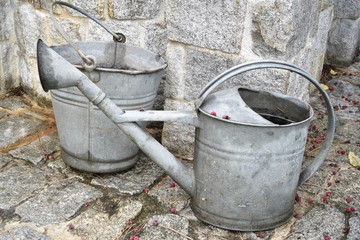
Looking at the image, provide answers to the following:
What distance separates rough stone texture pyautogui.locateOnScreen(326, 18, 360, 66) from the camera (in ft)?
14.4

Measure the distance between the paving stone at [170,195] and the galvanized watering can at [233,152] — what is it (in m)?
0.14

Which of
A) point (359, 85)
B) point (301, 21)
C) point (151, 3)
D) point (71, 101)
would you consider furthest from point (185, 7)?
point (359, 85)

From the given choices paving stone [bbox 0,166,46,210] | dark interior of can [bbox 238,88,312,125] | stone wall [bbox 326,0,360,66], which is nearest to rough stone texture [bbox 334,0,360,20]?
stone wall [bbox 326,0,360,66]

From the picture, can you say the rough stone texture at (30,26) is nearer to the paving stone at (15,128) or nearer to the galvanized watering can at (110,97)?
the paving stone at (15,128)

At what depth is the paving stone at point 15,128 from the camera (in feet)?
9.50

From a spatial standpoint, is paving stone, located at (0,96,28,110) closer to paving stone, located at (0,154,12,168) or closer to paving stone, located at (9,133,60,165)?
paving stone, located at (9,133,60,165)

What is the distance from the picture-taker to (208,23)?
2469mm

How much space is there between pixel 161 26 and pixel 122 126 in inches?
41.9

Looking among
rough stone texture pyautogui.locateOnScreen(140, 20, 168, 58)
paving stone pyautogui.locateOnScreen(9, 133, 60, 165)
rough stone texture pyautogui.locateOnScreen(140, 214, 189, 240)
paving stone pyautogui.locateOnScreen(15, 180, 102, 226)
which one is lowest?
paving stone pyautogui.locateOnScreen(9, 133, 60, 165)

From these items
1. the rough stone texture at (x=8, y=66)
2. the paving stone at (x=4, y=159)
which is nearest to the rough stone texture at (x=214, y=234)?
the paving stone at (x=4, y=159)

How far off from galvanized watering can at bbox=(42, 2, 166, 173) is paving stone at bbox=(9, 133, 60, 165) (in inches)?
8.1

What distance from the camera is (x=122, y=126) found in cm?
203

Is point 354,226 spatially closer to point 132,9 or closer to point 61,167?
point 61,167

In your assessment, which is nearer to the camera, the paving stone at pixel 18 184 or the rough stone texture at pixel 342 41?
the paving stone at pixel 18 184
